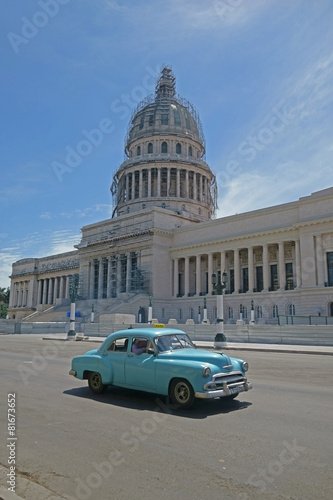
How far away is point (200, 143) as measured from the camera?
280ft

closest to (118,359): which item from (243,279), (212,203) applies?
(243,279)

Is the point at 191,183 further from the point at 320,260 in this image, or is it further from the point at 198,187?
the point at 320,260

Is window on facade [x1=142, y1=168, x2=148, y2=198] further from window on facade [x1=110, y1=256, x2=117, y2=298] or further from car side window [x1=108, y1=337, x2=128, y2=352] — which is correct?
car side window [x1=108, y1=337, x2=128, y2=352]

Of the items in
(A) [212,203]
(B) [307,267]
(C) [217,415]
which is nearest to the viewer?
(C) [217,415]

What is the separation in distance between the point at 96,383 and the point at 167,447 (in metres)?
4.43

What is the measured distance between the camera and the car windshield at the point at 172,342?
371 inches

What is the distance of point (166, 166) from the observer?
258ft

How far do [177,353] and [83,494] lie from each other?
4.56 m

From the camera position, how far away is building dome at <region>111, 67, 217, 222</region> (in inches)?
3086

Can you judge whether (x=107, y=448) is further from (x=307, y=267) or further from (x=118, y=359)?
(x=307, y=267)

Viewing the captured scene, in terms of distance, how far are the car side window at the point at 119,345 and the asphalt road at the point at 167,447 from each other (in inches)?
41.9

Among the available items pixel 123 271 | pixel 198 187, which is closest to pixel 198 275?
pixel 123 271

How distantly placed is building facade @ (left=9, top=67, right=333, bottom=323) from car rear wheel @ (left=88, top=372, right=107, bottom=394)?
3179cm

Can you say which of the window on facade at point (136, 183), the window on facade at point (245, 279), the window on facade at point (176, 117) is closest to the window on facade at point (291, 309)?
the window on facade at point (245, 279)
